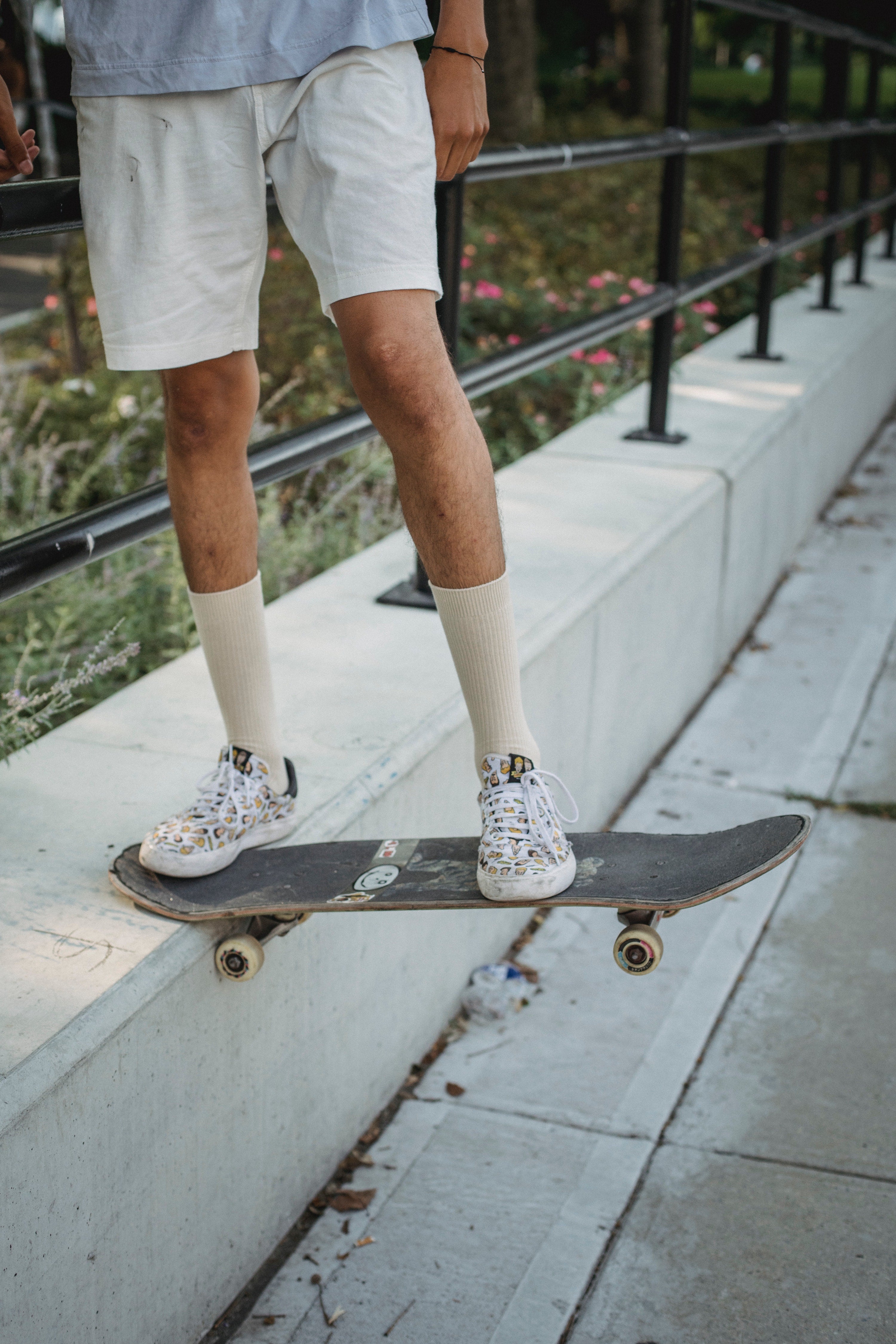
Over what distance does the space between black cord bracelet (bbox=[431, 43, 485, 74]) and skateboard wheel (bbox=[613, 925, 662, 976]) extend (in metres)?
1.02

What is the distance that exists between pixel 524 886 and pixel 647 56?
17.4m

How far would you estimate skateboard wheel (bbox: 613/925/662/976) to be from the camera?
4.72 ft

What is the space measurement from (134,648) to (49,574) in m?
0.15

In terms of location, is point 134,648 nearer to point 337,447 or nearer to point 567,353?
point 337,447

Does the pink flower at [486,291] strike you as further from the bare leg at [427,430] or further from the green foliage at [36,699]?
the bare leg at [427,430]

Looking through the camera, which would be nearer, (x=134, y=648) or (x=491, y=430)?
(x=134, y=648)

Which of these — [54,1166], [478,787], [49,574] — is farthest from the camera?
[478,787]

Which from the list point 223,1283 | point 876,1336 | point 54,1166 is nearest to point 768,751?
point 876,1336

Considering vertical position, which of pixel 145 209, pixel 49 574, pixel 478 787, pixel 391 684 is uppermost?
pixel 145 209

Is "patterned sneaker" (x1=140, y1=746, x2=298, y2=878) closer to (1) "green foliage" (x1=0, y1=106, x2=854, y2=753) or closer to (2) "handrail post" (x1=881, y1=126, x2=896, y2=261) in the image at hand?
(1) "green foliage" (x1=0, y1=106, x2=854, y2=753)

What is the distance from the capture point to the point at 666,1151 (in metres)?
1.78

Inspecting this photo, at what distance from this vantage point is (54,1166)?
119 centimetres

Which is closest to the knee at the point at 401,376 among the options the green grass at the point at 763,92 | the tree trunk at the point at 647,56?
the tree trunk at the point at 647,56

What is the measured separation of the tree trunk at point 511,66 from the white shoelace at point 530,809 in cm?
1141
